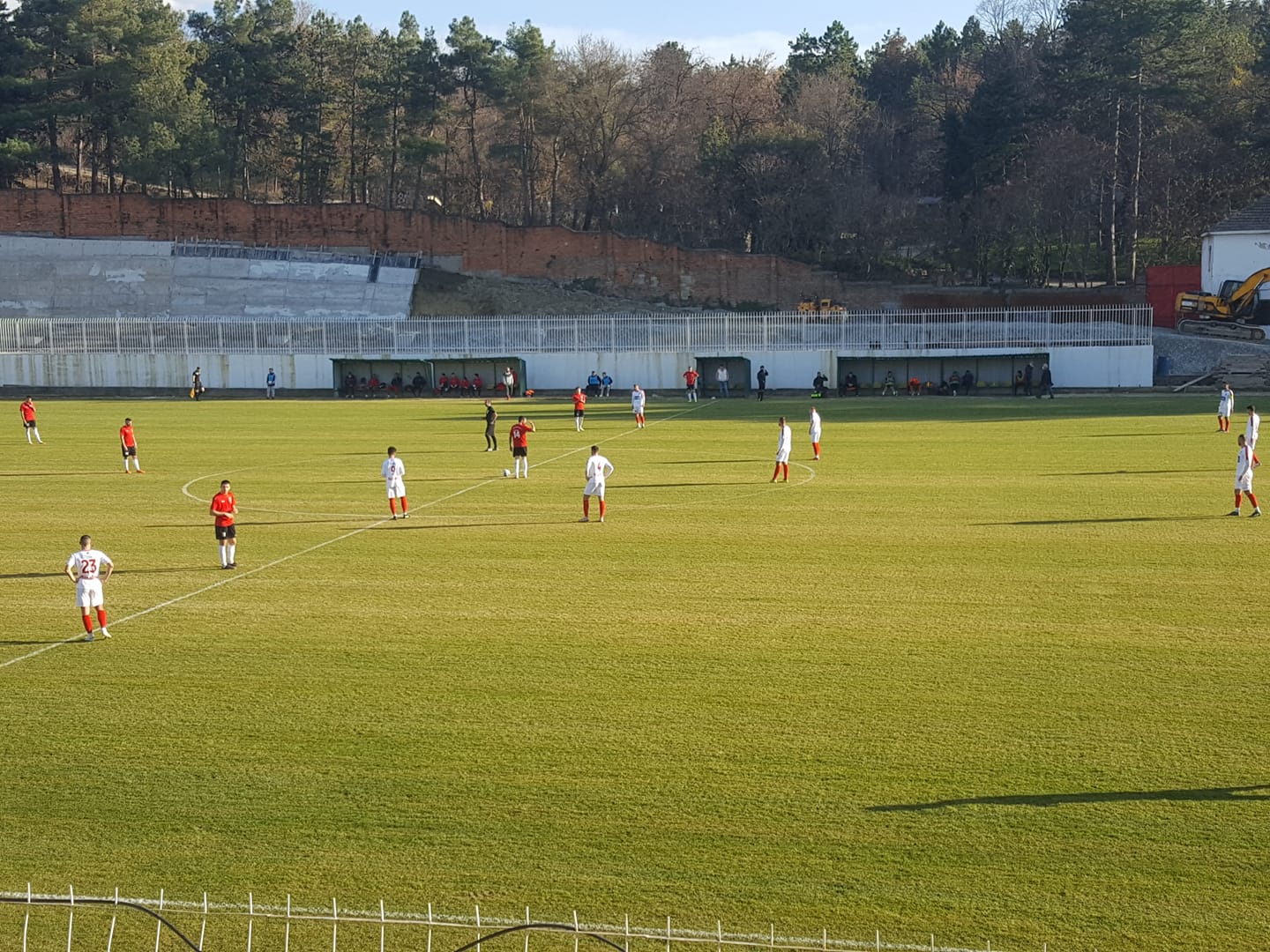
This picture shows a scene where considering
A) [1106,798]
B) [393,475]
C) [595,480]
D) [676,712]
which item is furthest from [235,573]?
[1106,798]

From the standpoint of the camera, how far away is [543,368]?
5956cm

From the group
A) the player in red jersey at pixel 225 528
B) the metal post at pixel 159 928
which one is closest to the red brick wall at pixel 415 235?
the player in red jersey at pixel 225 528

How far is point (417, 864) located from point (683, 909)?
6.62 ft

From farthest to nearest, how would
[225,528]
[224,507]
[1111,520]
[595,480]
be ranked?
[595,480], [1111,520], [224,507], [225,528]

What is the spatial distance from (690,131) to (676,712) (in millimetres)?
82502

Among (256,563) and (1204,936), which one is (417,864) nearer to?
(1204,936)

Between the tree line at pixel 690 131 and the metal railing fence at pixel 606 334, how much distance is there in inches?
718

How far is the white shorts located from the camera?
50.1ft

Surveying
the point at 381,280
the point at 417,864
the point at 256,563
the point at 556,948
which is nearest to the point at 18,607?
the point at 256,563

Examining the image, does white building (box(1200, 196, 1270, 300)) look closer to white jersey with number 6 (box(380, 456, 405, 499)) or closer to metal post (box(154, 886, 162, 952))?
white jersey with number 6 (box(380, 456, 405, 499))

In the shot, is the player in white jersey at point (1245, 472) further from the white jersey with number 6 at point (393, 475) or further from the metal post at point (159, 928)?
the metal post at point (159, 928)

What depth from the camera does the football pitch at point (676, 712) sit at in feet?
29.5

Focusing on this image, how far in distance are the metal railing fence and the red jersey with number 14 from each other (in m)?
39.9

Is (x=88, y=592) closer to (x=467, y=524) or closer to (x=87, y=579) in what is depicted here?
(x=87, y=579)
